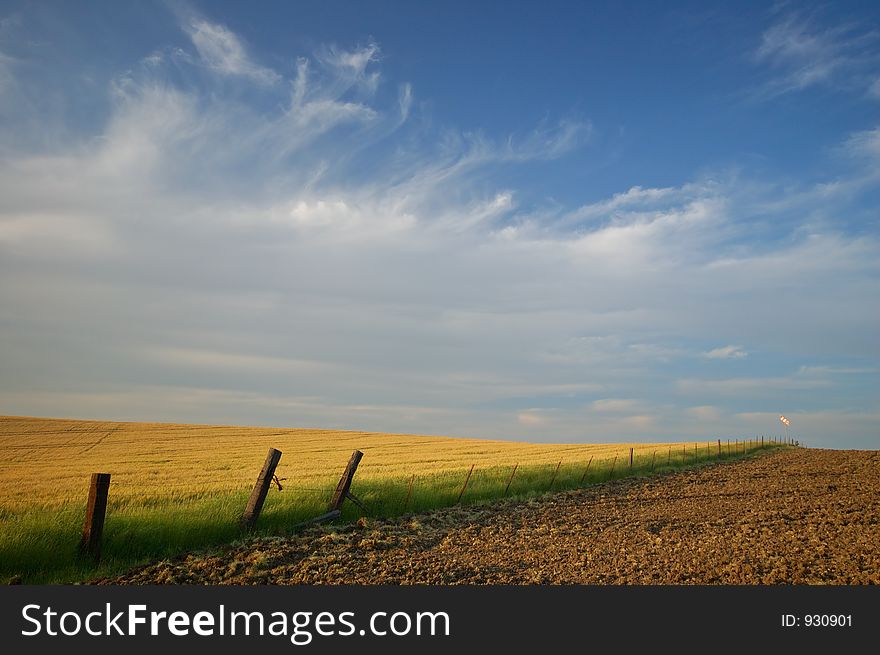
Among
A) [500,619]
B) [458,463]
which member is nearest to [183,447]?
[458,463]

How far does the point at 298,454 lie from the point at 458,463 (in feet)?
44.1

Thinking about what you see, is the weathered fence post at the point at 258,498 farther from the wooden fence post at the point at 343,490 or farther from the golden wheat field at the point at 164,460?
the golden wheat field at the point at 164,460

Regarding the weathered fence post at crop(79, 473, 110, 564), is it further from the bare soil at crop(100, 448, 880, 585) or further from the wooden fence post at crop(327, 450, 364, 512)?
the wooden fence post at crop(327, 450, 364, 512)

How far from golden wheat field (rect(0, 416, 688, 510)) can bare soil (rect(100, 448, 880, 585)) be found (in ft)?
21.0

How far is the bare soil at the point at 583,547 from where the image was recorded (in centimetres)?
1307

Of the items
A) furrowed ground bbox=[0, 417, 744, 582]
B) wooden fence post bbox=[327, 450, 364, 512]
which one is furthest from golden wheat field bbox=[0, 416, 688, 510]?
wooden fence post bbox=[327, 450, 364, 512]

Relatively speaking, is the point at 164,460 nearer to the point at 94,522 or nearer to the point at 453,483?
the point at 453,483

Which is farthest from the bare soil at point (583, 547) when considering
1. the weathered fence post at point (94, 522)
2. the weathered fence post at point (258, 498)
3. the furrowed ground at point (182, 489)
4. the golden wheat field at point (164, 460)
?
the golden wheat field at point (164, 460)

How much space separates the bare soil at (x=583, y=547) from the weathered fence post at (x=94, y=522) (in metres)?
1.45

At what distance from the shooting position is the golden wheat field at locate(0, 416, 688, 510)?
23.5m

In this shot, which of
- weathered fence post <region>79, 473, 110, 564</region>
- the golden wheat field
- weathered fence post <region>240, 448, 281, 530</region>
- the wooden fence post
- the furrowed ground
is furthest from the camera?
the golden wheat field

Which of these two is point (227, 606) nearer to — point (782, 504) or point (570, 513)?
point (570, 513)

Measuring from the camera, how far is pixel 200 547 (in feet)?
49.9

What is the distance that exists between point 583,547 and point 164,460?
30653mm
